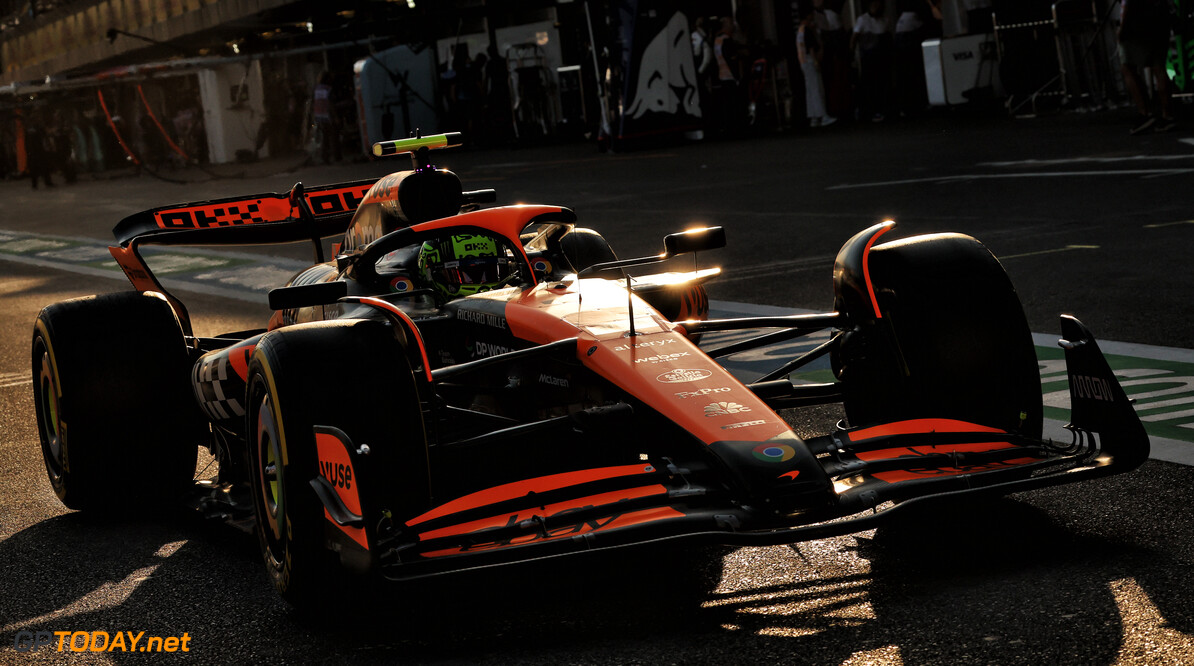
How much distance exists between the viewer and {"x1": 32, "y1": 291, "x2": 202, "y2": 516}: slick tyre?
5.34m

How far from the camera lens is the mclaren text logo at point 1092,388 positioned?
3977 millimetres

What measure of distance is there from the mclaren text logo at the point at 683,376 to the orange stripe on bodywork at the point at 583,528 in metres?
0.55

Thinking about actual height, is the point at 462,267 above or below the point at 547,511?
above

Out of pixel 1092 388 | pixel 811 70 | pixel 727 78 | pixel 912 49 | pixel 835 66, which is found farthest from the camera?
pixel 727 78

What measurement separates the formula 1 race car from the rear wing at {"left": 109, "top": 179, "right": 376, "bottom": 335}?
3.08ft

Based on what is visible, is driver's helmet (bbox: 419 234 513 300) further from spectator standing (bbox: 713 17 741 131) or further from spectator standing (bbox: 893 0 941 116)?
spectator standing (bbox: 713 17 741 131)

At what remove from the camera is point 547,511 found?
369 centimetres

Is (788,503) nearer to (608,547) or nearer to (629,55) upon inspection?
(608,547)

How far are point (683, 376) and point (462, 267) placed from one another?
174 centimetres

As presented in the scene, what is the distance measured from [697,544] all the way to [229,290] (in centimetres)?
996

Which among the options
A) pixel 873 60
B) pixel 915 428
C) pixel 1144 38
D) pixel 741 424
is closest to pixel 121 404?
pixel 741 424

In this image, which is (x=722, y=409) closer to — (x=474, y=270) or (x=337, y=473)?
(x=337, y=473)

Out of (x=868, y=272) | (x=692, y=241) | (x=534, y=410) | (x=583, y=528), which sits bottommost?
(x=583, y=528)

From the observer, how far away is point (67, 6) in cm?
5612
